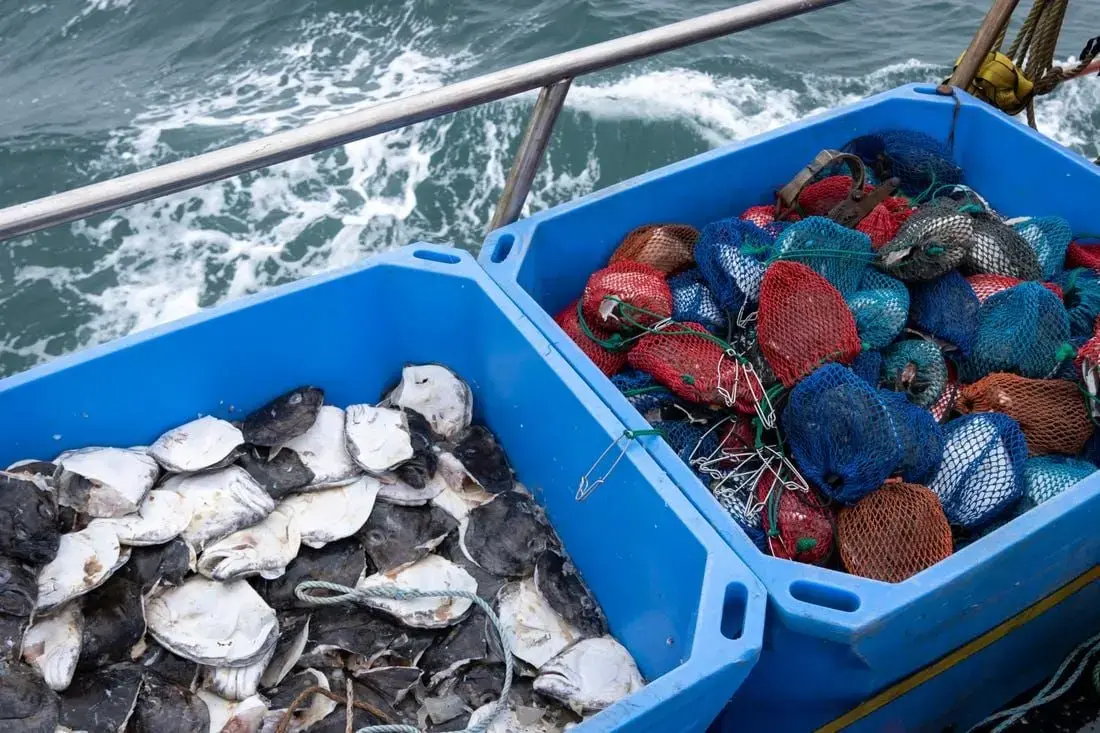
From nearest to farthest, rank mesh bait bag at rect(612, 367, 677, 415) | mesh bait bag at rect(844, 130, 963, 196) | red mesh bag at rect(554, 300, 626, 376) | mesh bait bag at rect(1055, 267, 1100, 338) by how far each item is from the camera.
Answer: mesh bait bag at rect(612, 367, 677, 415) < red mesh bag at rect(554, 300, 626, 376) < mesh bait bag at rect(1055, 267, 1100, 338) < mesh bait bag at rect(844, 130, 963, 196)

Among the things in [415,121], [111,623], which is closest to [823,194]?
[415,121]

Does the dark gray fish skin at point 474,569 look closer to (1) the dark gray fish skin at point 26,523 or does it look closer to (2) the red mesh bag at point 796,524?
(2) the red mesh bag at point 796,524

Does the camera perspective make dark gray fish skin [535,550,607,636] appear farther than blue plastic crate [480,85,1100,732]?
Yes

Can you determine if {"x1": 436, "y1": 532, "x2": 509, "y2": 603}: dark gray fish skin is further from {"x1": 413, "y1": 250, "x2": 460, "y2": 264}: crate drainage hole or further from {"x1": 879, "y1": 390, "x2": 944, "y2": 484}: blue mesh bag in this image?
{"x1": 879, "y1": 390, "x2": 944, "y2": 484}: blue mesh bag

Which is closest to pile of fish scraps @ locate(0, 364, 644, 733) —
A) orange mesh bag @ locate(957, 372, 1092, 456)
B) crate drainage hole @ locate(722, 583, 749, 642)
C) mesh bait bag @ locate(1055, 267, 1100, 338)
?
crate drainage hole @ locate(722, 583, 749, 642)

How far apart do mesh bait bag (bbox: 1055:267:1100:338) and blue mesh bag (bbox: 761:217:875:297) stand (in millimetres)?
618

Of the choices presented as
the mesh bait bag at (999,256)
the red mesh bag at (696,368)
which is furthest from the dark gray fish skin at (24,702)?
the mesh bait bag at (999,256)

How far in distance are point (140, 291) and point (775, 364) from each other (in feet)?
14.1

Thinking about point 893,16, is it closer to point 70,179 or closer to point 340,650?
point 70,179

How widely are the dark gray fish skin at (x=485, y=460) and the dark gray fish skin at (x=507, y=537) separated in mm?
65

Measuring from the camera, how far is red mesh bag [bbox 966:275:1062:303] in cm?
254

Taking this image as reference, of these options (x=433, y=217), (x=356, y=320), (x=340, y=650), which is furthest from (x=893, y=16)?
(x=340, y=650)

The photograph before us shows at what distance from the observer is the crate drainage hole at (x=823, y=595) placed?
5.32 ft

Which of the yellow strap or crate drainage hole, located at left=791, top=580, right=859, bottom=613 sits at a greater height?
crate drainage hole, located at left=791, top=580, right=859, bottom=613
